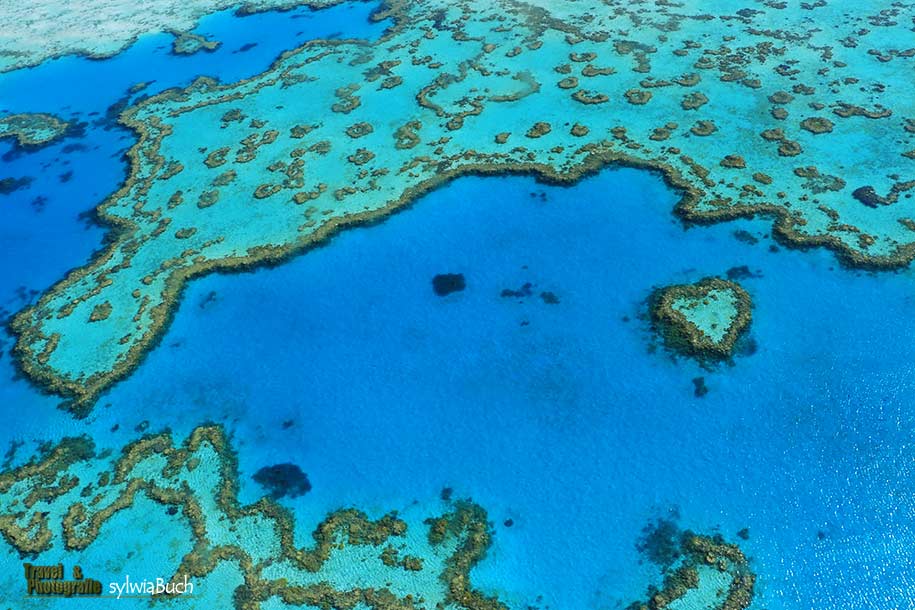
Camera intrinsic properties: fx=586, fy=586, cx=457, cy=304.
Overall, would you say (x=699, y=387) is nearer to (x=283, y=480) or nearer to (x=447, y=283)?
(x=447, y=283)

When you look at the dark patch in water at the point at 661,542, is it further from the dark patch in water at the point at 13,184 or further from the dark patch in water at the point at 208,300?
the dark patch in water at the point at 13,184

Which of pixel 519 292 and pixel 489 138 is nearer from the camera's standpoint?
pixel 519 292

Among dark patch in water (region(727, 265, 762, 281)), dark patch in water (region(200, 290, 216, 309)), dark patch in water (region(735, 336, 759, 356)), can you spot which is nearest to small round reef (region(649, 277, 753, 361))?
dark patch in water (region(735, 336, 759, 356))

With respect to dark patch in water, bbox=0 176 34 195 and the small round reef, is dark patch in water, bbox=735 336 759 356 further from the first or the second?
dark patch in water, bbox=0 176 34 195

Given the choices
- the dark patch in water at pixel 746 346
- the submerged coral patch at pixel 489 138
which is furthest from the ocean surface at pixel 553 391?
the submerged coral patch at pixel 489 138

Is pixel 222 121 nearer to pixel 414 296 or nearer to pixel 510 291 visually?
pixel 414 296

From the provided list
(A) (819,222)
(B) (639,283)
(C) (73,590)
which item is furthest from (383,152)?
(C) (73,590)

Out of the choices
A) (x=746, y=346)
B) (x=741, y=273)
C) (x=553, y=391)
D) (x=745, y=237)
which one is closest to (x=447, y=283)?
(x=553, y=391)
